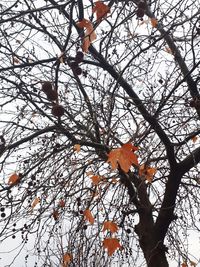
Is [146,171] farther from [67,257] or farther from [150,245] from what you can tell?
[67,257]

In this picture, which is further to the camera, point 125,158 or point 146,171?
point 146,171

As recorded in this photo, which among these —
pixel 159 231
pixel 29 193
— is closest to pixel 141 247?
pixel 159 231

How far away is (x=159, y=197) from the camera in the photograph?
4727 millimetres

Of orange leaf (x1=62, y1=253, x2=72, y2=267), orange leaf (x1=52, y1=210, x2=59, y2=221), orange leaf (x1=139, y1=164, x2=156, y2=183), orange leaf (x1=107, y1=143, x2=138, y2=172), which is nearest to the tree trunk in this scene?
orange leaf (x1=139, y1=164, x2=156, y2=183)

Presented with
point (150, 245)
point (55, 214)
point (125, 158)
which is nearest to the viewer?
point (125, 158)

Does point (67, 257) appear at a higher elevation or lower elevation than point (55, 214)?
lower

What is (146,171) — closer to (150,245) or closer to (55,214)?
(150,245)

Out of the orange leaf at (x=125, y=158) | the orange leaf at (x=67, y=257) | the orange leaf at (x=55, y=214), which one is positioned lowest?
the orange leaf at (x=125, y=158)

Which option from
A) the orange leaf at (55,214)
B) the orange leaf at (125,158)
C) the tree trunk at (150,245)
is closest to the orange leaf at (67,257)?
the orange leaf at (55,214)

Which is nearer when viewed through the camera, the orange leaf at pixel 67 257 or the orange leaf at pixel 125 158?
the orange leaf at pixel 125 158

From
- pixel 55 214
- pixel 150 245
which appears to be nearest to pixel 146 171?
pixel 150 245

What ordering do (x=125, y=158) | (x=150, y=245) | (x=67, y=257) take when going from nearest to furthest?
(x=125, y=158) < (x=67, y=257) < (x=150, y=245)

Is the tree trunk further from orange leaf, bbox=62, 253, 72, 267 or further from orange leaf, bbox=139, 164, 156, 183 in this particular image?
orange leaf, bbox=62, 253, 72, 267

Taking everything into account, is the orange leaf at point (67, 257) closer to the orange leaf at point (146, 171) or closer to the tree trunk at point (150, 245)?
the tree trunk at point (150, 245)
